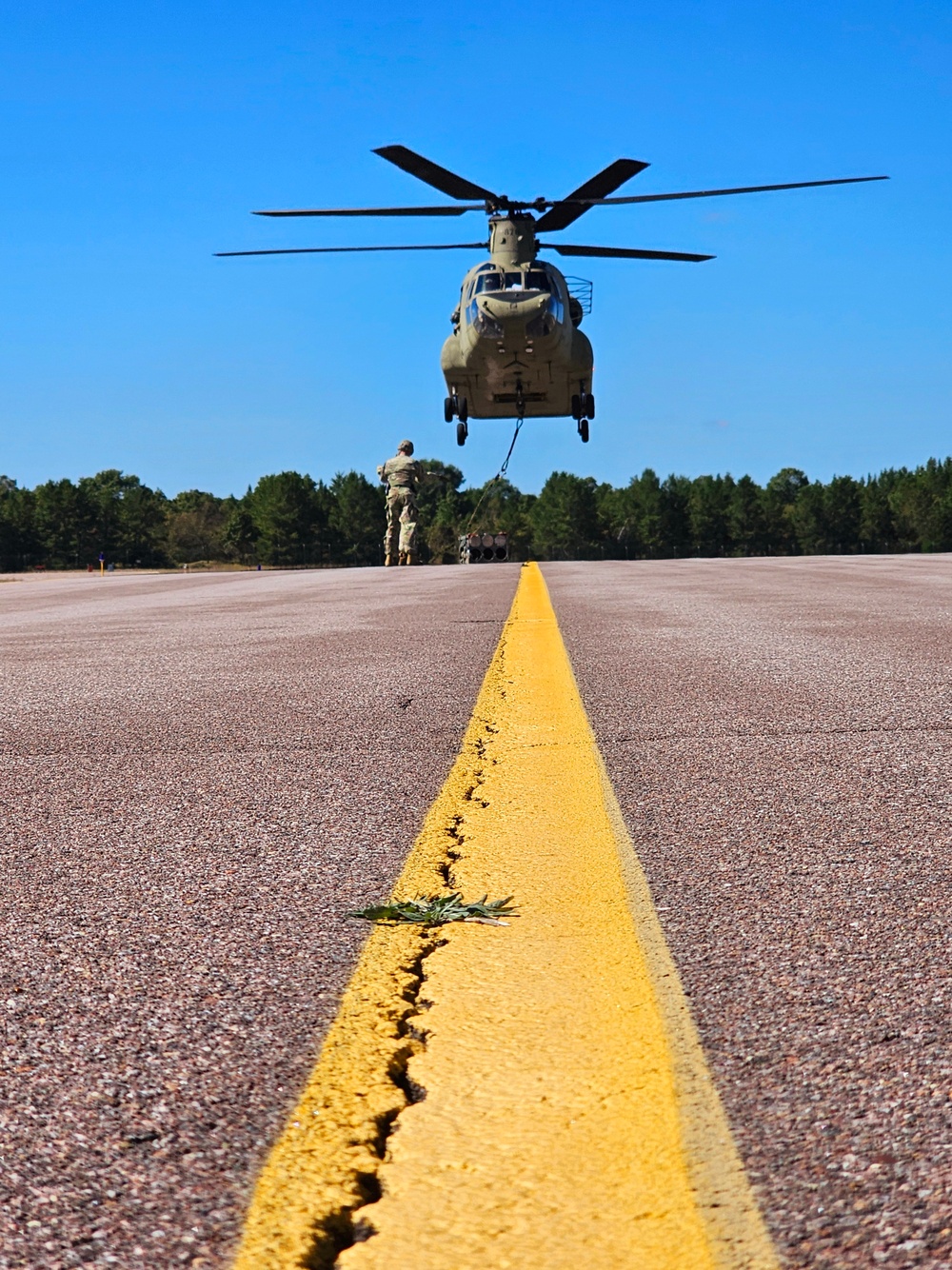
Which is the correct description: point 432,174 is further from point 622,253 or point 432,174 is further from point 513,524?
point 513,524

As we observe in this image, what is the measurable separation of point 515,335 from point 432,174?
451 cm

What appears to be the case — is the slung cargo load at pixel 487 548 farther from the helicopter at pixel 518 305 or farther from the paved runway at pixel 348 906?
the paved runway at pixel 348 906

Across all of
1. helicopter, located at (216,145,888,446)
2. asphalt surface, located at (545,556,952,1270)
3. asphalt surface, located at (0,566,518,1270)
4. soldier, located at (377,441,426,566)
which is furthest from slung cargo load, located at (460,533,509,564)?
asphalt surface, located at (545,556,952,1270)

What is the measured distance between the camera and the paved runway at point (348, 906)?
4.40 ft

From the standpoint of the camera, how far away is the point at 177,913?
239 centimetres

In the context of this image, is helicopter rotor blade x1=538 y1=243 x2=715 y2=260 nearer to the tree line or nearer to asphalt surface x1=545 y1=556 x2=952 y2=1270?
asphalt surface x1=545 y1=556 x2=952 y2=1270

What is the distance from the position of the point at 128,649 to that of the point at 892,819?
6.00m

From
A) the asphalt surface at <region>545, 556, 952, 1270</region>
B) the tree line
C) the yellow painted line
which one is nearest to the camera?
the yellow painted line

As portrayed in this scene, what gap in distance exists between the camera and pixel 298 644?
816 centimetres

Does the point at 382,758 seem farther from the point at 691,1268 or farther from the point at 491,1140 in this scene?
the point at 691,1268

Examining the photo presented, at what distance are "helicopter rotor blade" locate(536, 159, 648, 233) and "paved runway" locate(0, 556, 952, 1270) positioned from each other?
65.9 feet

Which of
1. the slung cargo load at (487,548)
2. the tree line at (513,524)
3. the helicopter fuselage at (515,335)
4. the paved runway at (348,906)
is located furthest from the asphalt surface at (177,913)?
the tree line at (513,524)

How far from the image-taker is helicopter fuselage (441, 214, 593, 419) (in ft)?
73.3

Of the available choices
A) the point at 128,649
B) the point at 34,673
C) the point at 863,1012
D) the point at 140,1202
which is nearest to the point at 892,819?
the point at 863,1012
